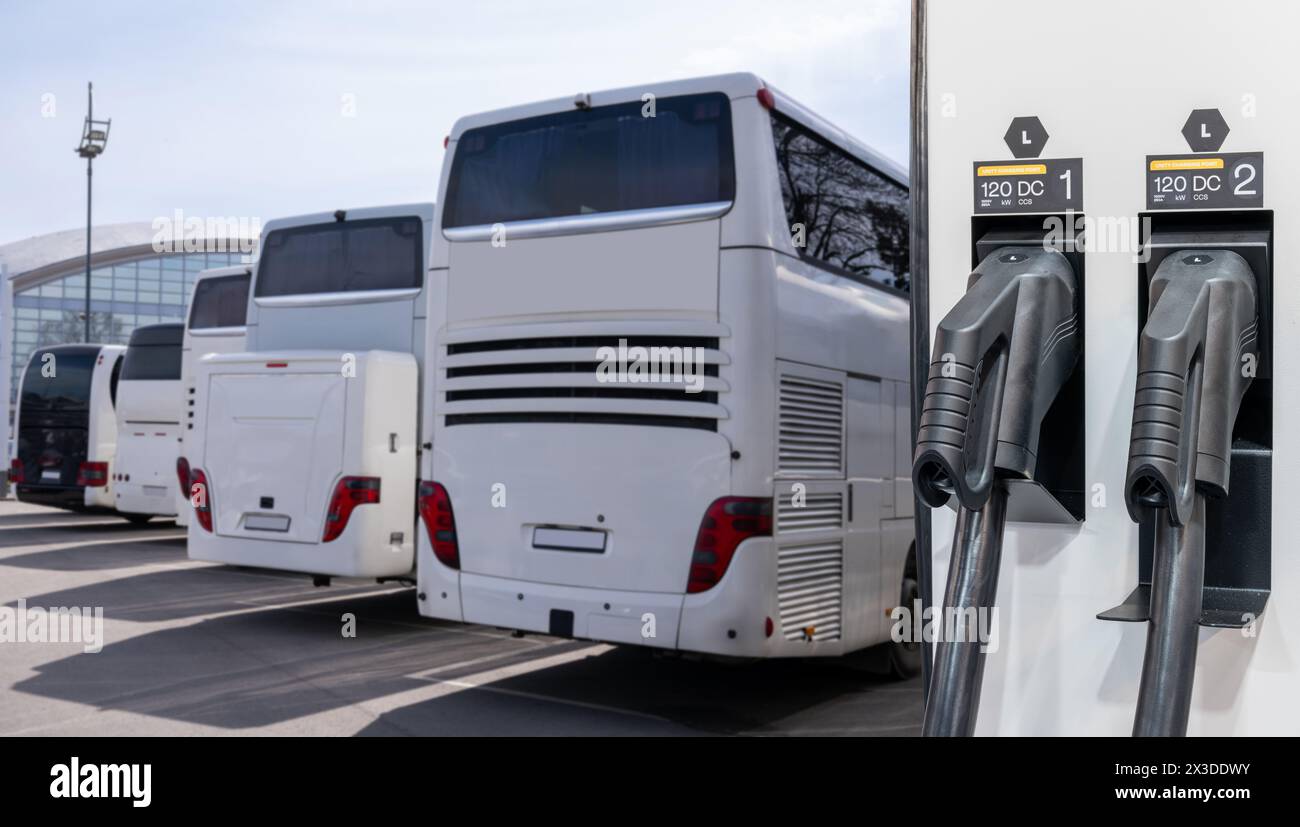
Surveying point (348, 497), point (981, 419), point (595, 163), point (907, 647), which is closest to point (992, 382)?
point (981, 419)

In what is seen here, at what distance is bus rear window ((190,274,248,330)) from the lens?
51.3ft

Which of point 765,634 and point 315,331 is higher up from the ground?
point 315,331

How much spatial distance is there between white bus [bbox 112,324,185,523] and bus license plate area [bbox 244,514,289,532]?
25.9 feet

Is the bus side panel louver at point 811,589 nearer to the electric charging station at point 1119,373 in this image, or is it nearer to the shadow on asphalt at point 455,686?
the shadow on asphalt at point 455,686

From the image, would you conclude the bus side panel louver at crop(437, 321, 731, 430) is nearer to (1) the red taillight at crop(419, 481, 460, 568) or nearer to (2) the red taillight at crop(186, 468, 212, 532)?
(1) the red taillight at crop(419, 481, 460, 568)

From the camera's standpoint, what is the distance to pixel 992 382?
182cm

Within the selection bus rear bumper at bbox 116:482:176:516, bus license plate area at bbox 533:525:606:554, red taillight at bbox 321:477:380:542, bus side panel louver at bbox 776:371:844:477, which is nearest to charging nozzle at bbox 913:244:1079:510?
bus side panel louver at bbox 776:371:844:477

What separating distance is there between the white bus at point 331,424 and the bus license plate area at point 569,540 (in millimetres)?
2852

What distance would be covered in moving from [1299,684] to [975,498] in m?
0.55

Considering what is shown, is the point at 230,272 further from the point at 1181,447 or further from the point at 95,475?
the point at 1181,447

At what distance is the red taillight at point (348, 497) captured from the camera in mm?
9664
